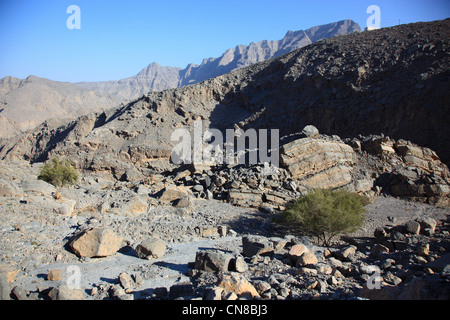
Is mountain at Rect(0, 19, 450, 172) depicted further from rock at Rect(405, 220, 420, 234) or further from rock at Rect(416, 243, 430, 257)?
rock at Rect(416, 243, 430, 257)

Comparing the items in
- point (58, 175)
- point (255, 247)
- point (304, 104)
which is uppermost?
point (304, 104)

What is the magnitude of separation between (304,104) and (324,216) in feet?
74.8

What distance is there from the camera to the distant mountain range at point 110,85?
2187 inches

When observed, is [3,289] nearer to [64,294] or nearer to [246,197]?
[64,294]

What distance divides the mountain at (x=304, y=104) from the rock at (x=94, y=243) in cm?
1657

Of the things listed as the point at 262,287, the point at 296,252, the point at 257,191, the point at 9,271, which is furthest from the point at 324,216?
the point at 9,271

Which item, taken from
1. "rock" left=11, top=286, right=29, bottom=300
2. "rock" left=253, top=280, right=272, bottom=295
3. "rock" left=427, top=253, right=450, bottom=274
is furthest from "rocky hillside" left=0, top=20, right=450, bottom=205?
"rock" left=11, top=286, right=29, bottom=300

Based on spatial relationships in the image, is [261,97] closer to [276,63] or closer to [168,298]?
[276,63]

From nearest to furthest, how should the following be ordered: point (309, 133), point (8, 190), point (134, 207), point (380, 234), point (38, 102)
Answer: point (8, 190)
point (380, 234)
point (134, 207)
point (309, 133)
point (38, 102)

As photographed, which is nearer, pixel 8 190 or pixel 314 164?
pixel 8 190

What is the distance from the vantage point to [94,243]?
608 centimetres

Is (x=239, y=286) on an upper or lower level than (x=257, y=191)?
lower

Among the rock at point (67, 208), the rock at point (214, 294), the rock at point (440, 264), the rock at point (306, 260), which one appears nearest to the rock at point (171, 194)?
the rock at point (67, 208)

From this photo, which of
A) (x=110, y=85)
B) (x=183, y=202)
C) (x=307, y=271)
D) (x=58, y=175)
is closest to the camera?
(x=307, y=271)
